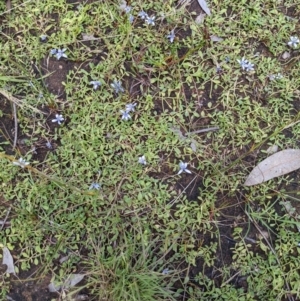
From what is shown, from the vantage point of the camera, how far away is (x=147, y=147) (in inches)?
93.7


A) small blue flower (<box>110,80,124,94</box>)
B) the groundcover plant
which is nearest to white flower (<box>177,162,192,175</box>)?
the groundcover plant

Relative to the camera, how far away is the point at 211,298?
2244 millimetres

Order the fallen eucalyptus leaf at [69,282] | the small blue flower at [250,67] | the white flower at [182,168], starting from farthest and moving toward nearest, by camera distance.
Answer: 1. the small blue flower at [250,67]
2. the white flower at [182,168]
3. the fallen eucalyptus leaf at [69,282]

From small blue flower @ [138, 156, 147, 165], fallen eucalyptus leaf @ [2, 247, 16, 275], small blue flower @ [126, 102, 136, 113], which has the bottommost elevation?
fallen eucalyptus leaf @ [2, 247, 16, 275]

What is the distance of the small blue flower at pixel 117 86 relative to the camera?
94.4 inches

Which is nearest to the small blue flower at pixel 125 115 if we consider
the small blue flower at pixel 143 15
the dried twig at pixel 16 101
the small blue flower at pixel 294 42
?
the dried twig at pixel 16 101

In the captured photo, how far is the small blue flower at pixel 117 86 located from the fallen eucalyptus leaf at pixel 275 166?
772 millimetres

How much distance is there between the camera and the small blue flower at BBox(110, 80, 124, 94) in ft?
7.87

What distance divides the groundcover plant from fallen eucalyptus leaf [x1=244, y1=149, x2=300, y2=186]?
1.3 inches

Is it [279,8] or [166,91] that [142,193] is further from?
[279,8]

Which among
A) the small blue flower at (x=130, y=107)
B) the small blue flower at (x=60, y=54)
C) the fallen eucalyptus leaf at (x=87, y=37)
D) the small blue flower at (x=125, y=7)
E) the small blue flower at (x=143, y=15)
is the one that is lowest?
the small blue flower at (x=130, y=107)

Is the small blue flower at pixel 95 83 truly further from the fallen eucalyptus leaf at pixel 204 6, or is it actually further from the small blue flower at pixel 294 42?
the small blue flower at pixel 294 42

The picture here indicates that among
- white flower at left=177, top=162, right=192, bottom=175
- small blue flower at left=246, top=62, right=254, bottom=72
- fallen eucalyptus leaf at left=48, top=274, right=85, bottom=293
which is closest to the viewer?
fallen eucalyptus leaf at left=48, top=274, right=85, bottom=293

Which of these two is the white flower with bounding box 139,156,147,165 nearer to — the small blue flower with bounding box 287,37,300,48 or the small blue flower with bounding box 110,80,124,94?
the small blue flower with bounding box 110,80,124,94
